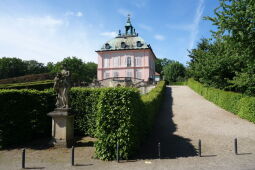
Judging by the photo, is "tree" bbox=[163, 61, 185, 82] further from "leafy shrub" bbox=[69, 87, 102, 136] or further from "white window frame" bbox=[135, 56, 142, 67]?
"leafy shrub" bbox=[69, 87, 102, 136]

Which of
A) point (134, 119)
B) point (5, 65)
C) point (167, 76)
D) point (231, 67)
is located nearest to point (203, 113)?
point (231, 67)

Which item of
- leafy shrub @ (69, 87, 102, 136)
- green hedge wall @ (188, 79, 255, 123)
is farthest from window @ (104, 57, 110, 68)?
leafy shrub @ (69, 87, 102, 136)

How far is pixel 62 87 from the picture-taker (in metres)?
8.92

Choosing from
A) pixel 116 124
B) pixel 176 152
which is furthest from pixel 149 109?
pixel 116 124

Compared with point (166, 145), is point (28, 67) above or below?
above

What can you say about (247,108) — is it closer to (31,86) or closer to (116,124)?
(116,124)

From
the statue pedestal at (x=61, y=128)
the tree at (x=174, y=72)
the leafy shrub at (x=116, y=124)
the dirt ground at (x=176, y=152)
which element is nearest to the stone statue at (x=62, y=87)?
the statue pedestal at (x=61, y=128)

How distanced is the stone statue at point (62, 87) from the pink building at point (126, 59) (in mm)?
32730

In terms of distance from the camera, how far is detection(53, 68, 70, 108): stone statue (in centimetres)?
875

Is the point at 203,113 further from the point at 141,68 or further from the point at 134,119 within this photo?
the point at 141,68

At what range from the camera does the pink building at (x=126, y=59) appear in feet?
136

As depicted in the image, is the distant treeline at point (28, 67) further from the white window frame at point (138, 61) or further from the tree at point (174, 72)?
the tree at point (174, 72)

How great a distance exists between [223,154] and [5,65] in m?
70.7

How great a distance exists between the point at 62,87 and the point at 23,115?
264cm
